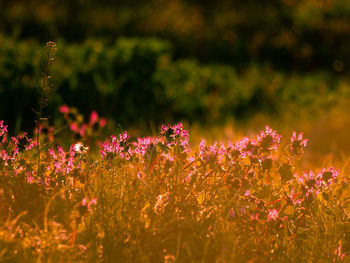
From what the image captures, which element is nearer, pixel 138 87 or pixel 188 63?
pixel 138 87

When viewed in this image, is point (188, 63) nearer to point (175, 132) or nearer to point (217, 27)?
point (217, 27)

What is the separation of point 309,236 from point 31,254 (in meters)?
1.60

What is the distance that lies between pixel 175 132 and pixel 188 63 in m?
7.65

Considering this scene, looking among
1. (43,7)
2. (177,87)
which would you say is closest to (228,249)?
(177,87)

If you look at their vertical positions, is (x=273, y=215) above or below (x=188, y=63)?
below

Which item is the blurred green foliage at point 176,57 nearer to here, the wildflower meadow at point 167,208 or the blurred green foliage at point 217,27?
the blurred green foliage at point 217,27

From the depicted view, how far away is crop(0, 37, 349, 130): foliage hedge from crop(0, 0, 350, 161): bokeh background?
18 mm

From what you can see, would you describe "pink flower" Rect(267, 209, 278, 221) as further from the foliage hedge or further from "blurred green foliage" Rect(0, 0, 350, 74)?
"blurred green foliage" Rect(0, 0, 350, 74)

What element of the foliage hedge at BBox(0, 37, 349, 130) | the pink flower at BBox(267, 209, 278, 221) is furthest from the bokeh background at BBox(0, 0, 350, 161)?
the pink flower at BBox(267, 209, 278, 221)

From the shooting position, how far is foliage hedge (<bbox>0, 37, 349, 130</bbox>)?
774 centimetres

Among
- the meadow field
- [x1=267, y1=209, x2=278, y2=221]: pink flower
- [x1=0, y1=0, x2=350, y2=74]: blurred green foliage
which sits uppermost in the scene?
[x1=0, y1=0, x2=350, y2=74]: blurred green foliage

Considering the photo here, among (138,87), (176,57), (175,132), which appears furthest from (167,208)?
(176,57)

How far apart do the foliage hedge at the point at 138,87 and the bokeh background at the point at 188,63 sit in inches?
0.7

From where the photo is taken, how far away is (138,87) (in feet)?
29.6
